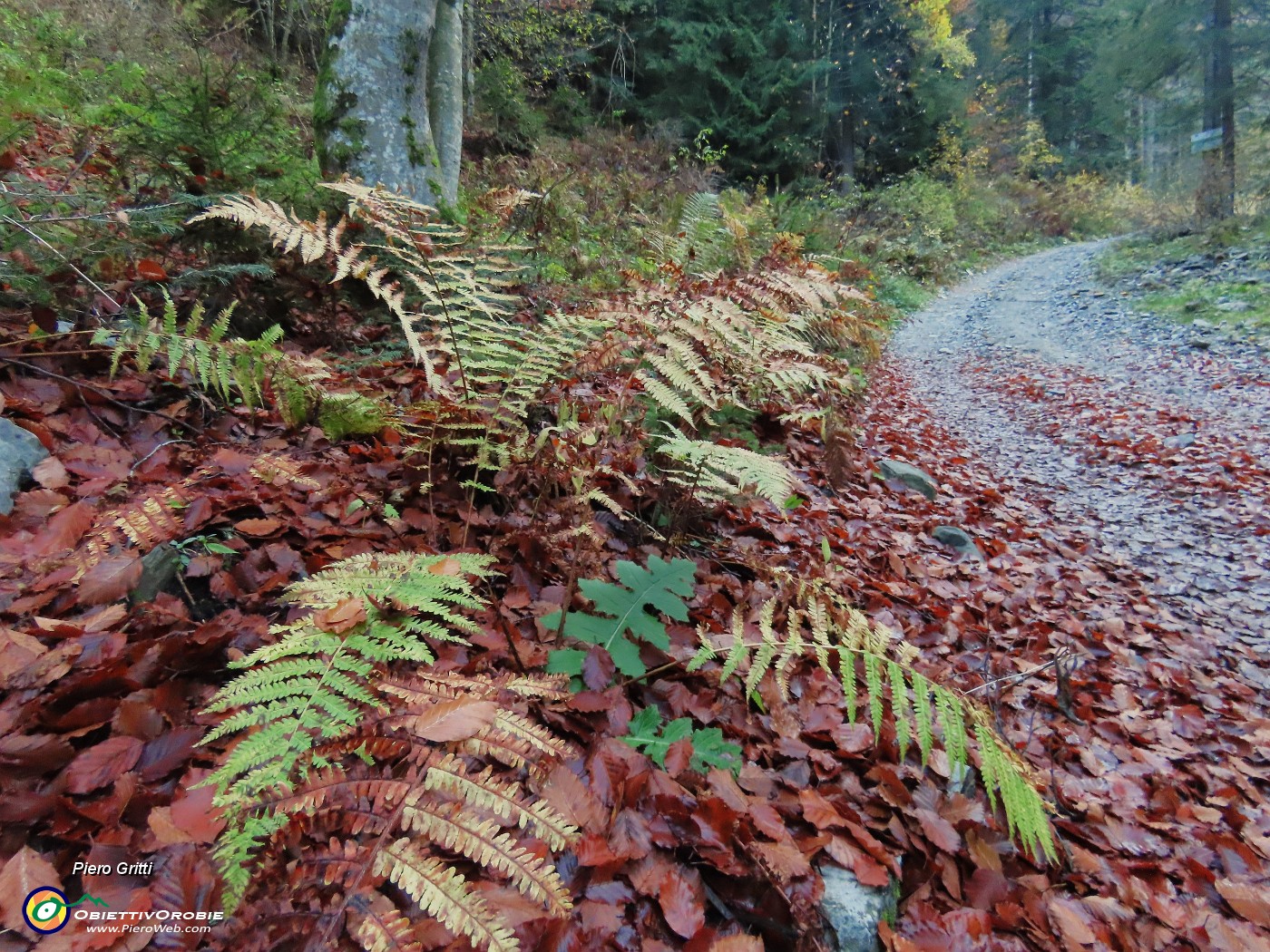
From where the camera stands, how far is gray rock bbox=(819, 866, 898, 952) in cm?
142

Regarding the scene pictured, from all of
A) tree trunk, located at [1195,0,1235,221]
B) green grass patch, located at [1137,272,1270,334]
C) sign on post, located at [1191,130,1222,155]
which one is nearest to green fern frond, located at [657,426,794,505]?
green grass patch, located at [1137,272,1270,334]

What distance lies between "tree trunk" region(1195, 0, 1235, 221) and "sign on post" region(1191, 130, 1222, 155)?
0.12 meters

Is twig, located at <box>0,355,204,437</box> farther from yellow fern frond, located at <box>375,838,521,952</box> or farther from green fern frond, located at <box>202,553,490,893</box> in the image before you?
yellow fern frond, located at <box>375,838,521,952</box>

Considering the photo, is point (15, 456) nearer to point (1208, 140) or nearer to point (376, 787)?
point (376, 787)

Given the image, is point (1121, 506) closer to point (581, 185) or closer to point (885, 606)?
point (885, 606)

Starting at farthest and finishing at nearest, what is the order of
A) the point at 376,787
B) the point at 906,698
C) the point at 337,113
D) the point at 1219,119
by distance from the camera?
the point at 1219,119, the point at 337,113, the point at 906,698, the point at 376,787

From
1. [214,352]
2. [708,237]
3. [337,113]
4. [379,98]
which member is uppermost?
[379,98]

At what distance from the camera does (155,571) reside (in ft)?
5.28

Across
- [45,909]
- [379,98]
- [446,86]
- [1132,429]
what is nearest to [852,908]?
[45,909]

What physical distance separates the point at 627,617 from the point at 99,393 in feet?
7.20

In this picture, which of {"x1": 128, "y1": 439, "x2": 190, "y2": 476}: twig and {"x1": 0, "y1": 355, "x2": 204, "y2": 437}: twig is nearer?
{"x1": 128, "y1": 439, "x2": 190, "y2": 476}: twig

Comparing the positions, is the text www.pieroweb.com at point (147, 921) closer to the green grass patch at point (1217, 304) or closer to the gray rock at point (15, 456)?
the gray rock at point (15, 456)

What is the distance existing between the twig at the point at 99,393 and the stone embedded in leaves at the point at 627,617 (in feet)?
5.45

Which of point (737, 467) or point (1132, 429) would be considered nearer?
point (737, 467)
